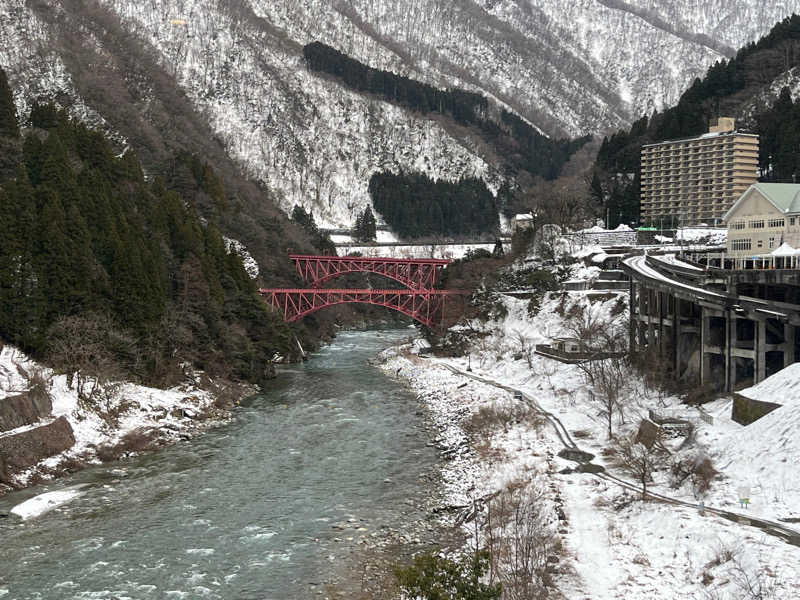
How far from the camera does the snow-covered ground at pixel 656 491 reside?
16531 mm

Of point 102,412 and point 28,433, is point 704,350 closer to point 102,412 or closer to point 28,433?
point 102,412

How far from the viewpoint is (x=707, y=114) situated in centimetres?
9425

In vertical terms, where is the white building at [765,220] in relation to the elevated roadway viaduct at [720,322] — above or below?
above

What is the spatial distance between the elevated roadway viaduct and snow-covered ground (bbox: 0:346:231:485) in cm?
2559

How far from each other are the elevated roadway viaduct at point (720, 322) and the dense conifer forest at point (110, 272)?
1076 inches

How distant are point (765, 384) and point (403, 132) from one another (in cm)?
15254

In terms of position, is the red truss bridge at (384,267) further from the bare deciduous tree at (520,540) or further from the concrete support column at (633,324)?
the bare deciduous tree at (520,540)

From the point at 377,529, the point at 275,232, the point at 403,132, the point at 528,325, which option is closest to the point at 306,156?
the point at 403,132

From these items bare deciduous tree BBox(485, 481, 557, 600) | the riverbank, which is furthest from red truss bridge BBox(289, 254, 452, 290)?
bare deciduous tree BBox(485, 481, 557, 600)

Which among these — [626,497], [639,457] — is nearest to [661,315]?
[639,457]

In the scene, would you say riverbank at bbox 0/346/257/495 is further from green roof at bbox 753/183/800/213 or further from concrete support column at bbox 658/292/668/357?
green roof at bbox 753/183/800/213

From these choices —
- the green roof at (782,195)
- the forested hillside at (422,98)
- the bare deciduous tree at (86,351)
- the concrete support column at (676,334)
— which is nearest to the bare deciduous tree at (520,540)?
the concrete support column at (676,334)

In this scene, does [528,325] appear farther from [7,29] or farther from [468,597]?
[7,29]

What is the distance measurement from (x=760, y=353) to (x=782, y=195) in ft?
92.2
